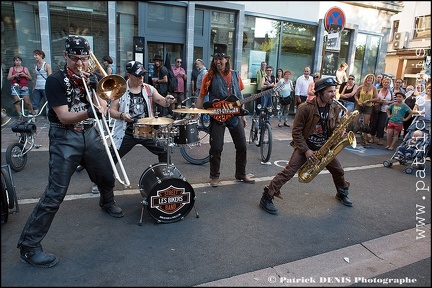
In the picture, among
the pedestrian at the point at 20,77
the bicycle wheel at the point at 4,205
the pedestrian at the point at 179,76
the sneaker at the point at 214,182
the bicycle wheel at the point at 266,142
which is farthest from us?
the pedestrian at the point at 179,76

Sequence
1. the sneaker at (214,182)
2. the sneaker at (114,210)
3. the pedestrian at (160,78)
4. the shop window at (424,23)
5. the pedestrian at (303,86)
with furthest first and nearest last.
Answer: the pedestrian at (303,86) → the pedestrian at (160,78) → the sneaker at (214,182) → the sneaker at (114,210) → the shop window at (424,23)

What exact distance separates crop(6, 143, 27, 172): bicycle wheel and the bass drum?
8.84ft

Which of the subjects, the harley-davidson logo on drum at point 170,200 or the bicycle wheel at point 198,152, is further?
the bicycle wheel at point 198,152

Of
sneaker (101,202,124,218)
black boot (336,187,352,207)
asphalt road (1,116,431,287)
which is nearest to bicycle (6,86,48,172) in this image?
asphalt road (1,116,431,287)

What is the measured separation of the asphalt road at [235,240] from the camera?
2.91m

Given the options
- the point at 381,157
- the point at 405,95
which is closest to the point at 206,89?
the point at 381,157

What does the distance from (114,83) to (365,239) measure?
326cm

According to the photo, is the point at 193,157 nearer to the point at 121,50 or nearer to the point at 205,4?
the point at 121,50

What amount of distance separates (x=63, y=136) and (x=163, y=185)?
1.18 m

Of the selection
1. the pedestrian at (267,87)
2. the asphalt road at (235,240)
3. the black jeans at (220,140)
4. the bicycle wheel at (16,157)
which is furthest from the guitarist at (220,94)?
the pedestrian at (267,87)

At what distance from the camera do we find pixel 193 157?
20.9ft

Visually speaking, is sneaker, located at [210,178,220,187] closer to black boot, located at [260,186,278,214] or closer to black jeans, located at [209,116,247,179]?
black jeans, located at [209,116,247,179]

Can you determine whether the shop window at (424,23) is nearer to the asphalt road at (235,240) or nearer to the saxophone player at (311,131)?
the asphalt road at (235,240)

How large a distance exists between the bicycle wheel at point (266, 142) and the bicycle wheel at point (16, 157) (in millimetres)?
4372
